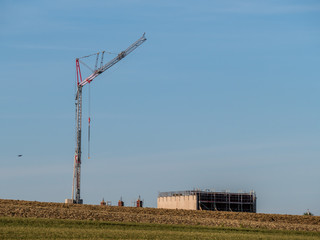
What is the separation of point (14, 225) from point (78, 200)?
90337 mm

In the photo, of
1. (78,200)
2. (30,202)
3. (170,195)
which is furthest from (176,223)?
(78,200)

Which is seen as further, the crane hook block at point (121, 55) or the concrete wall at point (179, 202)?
the crane hook block at point (121, 55)

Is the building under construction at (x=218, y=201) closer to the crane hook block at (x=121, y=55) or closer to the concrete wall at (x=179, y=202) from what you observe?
the concrete wall at (x=179, y=202)

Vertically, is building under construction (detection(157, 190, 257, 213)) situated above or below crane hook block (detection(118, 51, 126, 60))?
below

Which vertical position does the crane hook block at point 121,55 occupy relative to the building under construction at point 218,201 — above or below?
above

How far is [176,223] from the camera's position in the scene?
58.1 meters

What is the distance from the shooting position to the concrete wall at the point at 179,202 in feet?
348

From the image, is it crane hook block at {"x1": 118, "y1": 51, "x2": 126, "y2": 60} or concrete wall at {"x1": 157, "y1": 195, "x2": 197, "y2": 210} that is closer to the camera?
concrete wall at {"x1": 157, "y1": 195, "x2": 197, "y2": 210}

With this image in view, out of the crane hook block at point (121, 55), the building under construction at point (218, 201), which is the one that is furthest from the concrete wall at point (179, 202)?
the crane hook block at point (121, 55)

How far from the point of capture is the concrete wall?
10594 centimetres

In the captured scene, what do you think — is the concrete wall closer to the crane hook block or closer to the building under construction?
the building under construction

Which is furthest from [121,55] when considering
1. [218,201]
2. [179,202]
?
[218,201]

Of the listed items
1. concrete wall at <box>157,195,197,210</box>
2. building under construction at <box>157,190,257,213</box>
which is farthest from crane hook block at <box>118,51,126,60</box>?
building under construction at <box>157,190,257,213</box>

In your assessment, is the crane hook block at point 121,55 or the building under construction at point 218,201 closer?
the building under construction at point 218,201
